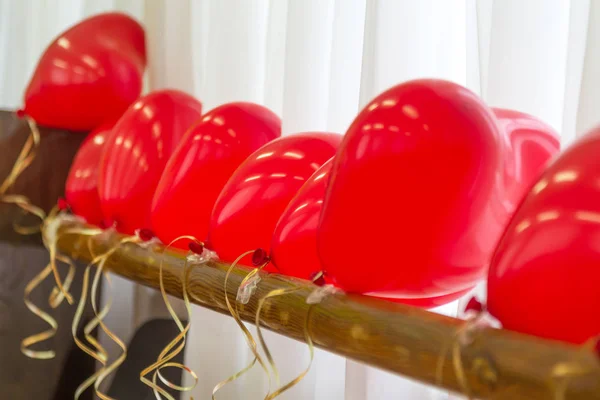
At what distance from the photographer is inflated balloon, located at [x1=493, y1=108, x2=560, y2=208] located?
0.61 metres

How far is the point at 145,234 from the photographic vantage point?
98 centimetres

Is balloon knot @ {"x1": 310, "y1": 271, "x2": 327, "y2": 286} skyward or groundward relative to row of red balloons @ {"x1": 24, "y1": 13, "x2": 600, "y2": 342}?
groundward

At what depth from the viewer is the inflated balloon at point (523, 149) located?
0.61 m

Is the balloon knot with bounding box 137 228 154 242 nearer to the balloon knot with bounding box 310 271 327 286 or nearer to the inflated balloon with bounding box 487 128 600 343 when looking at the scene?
the balloon knot with bounding box 310 271 327 286

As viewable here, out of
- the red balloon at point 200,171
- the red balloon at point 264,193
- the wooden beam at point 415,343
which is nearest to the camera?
the wooden beam at point 415,343

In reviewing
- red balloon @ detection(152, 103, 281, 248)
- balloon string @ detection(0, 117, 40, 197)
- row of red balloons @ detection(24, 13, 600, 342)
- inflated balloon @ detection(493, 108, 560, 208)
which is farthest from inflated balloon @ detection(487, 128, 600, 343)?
balloon string @ detection(0, 117, 40, 197)

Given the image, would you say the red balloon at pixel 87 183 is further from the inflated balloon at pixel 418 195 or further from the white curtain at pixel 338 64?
the inflated balloon at pixel 418 195

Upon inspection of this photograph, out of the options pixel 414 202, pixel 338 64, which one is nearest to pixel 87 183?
pixel 338 64

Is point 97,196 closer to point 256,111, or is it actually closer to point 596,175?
point 256,111

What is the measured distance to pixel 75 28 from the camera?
132 centimetres

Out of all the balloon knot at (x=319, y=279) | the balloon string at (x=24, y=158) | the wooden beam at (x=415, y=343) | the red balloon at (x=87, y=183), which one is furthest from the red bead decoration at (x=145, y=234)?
the balloon string at (x=24, y=158)

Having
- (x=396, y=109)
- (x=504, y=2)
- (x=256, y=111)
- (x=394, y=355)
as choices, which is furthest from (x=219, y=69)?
(x=394, y=355)

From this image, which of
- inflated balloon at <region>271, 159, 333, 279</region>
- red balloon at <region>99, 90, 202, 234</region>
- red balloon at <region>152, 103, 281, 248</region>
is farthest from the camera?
red balloon at <region>99, 90, 202, 234</region>

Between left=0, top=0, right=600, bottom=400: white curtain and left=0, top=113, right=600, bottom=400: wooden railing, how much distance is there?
24cm
